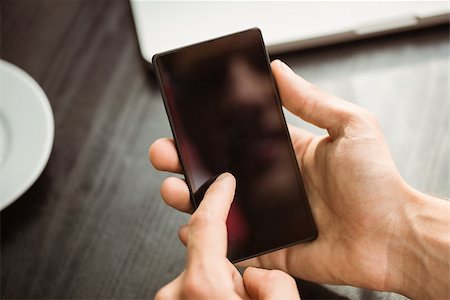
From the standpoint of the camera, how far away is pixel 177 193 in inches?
23.4

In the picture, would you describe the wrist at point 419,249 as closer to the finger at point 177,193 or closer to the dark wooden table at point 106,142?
the dark wooden table at point 106,142

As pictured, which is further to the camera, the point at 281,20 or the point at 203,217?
the point at 281,20

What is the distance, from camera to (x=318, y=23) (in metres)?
0.68

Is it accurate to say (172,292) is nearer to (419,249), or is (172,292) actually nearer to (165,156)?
(165,156)

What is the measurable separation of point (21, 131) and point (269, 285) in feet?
1.21

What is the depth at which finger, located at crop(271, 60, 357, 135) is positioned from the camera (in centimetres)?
59

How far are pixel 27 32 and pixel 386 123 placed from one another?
511 millimetres

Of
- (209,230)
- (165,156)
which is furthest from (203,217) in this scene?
(165,156)

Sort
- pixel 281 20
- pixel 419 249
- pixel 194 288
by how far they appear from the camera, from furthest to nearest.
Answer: pixel 281 20 < pixel 419 249 < pixel 194 288

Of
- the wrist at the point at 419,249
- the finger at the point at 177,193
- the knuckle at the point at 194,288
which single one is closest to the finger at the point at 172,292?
the knuckle at the point at 194,288

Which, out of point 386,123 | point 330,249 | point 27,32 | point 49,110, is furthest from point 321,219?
point 27,32

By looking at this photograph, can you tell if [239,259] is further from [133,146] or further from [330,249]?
[133,146]

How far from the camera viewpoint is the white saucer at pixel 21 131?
0.64 m

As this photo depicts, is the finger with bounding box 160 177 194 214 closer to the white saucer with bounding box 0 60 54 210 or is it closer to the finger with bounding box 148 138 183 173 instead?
the finger with bounding box 148 138 183 173
